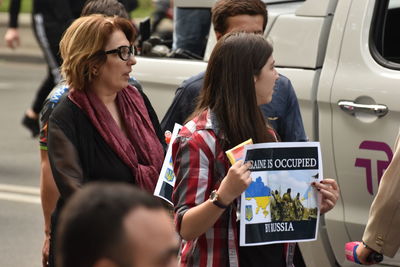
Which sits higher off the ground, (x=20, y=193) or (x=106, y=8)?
(x=106, y=8)

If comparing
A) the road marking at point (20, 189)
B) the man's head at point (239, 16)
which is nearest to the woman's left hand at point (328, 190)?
the man's head at point (239, 16)

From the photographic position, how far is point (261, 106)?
14.3ft

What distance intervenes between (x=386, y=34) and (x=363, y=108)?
26.6 inches

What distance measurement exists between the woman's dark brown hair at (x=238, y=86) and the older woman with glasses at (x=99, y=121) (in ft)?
1.54

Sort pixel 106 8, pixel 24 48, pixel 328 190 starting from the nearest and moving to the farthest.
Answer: pixel 328 190
pixel 106 8
pixel 24 48

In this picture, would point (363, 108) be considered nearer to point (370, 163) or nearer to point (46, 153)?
point (370, 163)

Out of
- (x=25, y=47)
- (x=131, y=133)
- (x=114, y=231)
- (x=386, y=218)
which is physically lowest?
(x=25, y=47)

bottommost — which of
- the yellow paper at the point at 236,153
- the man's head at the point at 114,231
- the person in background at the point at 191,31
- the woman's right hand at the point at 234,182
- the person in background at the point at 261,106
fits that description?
the person in background at the point at 191,31

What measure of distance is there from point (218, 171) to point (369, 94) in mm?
1415

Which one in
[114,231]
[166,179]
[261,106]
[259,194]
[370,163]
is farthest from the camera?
[370,163]

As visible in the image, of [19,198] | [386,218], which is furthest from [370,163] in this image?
[19,198]

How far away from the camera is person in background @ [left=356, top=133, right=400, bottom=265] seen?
3.65 m

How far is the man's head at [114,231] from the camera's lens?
1975 millimetres

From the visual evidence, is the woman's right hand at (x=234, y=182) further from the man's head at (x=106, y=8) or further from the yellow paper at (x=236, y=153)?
the man's head at (x=106, y=8)
